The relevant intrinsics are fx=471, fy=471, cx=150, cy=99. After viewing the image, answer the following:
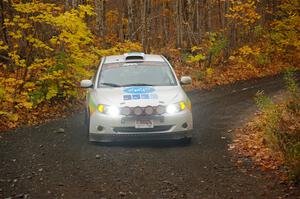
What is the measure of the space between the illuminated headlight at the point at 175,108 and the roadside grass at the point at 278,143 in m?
1.29

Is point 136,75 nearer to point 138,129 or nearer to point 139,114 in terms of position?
point 139,114

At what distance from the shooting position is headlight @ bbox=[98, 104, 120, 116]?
907 cm

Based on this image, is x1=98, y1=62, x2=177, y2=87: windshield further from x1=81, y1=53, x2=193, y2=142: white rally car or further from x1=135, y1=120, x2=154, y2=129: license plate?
x1=135, y1=120, x2=154, y2=129: license plate

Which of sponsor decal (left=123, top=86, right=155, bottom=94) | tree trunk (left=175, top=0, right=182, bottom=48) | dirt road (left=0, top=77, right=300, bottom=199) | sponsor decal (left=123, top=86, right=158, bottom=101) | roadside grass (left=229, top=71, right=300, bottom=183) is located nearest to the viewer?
dirt road (left=0, top=77, right=300, bottom=199)

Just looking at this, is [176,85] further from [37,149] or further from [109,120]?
[37,149]

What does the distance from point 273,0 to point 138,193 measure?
1033 inches

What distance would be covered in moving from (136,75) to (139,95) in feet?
3.92

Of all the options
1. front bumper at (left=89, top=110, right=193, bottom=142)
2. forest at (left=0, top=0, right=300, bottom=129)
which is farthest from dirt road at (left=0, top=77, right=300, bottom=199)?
forest at (left=0, top=0, right=300, bottom=129)

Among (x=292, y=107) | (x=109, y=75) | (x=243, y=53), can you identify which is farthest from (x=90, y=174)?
(x=243, y=53)

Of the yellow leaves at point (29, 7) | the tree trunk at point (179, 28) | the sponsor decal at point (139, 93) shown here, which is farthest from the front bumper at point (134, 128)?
the tree trunk at point (179, 28)

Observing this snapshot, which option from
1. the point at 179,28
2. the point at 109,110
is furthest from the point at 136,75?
the point at 179,28

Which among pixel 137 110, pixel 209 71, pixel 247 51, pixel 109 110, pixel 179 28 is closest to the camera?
pixel 137 110

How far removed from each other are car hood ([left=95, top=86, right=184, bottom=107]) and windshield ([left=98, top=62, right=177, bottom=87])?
1.10 feet

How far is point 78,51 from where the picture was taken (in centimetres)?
1398
